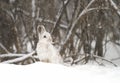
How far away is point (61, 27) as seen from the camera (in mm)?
10273

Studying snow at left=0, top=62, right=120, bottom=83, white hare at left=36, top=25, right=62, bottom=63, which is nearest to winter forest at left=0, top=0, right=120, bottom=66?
white hare at left=36, top=25, right=62, bottom=63

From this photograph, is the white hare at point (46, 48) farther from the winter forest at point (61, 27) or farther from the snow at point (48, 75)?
the winter forest at point (61, 27)

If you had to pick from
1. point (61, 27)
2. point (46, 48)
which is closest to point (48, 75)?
point (46, 48)

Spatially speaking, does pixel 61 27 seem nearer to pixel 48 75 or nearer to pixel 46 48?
pixel 46 48

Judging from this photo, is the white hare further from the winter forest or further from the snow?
the winter forest

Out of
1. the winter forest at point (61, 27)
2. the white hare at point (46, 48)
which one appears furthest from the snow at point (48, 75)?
the winter forest at point (61, 27)

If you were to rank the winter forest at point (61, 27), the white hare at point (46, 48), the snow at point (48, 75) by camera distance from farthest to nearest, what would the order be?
the winter forest at point (61, 27), the white hare at point (46, 48), the snow at point (48, 75)

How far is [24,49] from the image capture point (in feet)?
32.0

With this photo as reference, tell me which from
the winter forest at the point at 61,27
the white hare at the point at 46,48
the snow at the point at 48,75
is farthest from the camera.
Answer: the winter forest at the point at 61,27

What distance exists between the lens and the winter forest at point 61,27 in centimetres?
903

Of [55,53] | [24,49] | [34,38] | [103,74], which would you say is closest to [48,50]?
[55,53]

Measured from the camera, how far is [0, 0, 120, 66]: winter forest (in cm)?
903

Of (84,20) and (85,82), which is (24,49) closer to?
(84,20)

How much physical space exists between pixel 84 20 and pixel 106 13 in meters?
0.83
